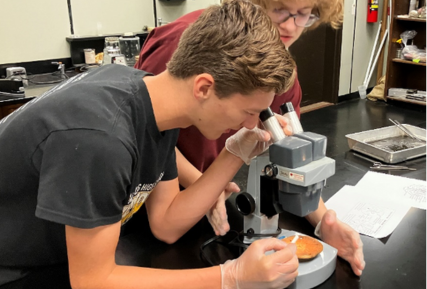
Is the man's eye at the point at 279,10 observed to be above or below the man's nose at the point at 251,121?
above

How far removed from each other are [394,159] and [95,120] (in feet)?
4.50

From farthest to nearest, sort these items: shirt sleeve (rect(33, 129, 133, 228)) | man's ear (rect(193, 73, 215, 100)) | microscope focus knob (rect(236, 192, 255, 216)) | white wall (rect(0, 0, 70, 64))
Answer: white wall (rect(0, 0, 70, 64)) → microscope focus knob (rect(236, 192, 255, 216)) → man's ear (rect(193, 73, 215, 100)) → shirt sleeve (rect(33, 129, 133, 228))

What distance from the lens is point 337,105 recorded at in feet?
13.0

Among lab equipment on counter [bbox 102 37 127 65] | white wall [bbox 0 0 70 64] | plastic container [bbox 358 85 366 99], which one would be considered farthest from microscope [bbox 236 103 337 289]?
plastic container [bbox 358 85 366 99]

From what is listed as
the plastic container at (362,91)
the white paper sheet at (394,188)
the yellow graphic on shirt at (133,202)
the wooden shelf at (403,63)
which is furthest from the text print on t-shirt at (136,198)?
the plastic container at (362,91)

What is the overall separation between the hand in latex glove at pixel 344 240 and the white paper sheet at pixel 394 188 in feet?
1.24

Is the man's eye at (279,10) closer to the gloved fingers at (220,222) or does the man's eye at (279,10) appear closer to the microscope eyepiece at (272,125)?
the microscope eyepiece at (272,125)

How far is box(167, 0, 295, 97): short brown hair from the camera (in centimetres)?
78

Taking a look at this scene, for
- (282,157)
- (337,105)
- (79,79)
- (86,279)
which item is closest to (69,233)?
(86,279)

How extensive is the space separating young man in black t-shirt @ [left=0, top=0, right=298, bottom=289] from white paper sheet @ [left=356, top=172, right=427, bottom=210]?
0.65 meters

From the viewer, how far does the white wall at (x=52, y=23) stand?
9.07ft

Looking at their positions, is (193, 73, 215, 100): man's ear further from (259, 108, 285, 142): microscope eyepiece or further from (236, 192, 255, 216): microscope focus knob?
(236, 192, 255, 216): microscope focus knob

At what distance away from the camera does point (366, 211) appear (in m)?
1.27

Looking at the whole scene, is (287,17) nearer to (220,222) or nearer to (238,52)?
(238,52)
